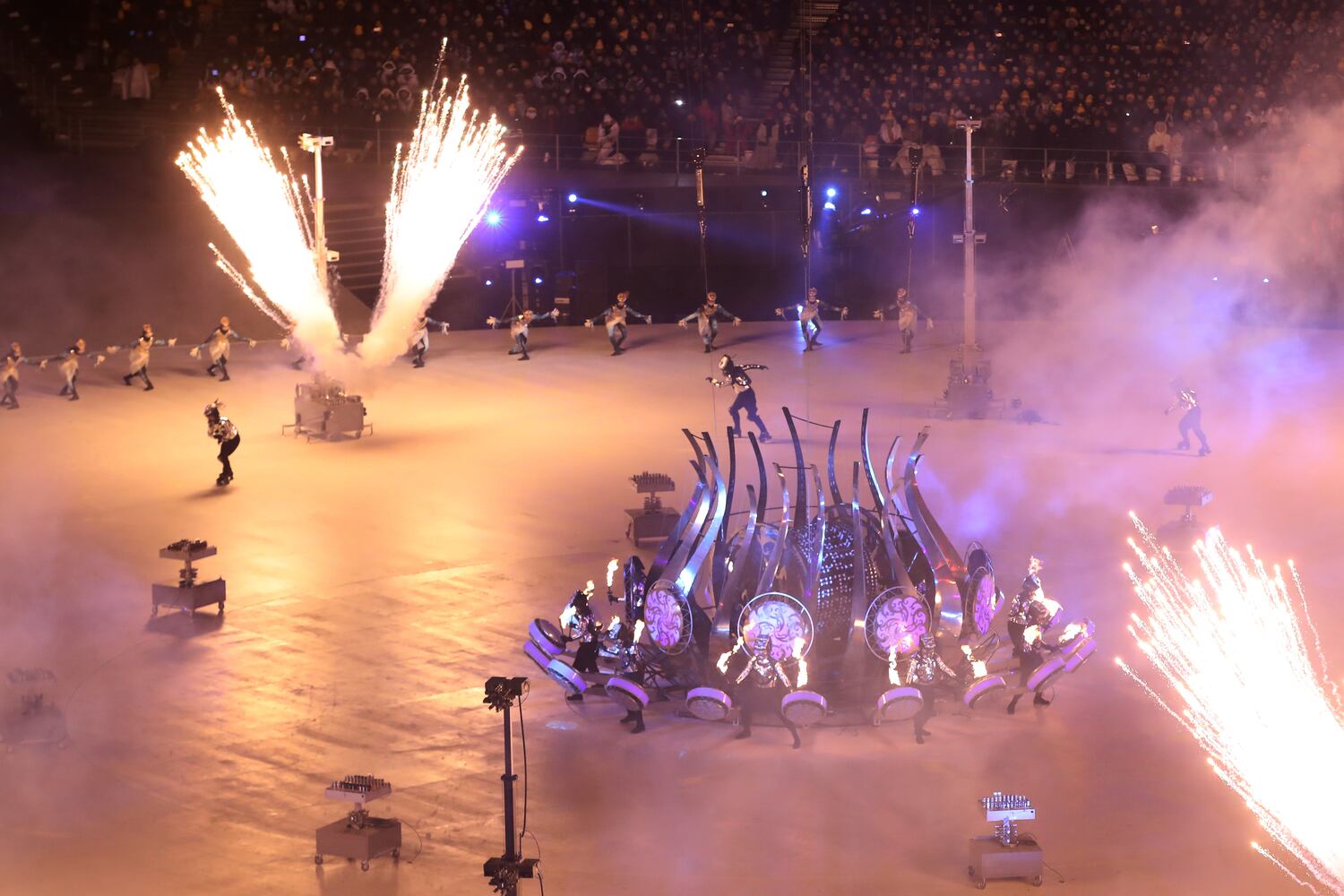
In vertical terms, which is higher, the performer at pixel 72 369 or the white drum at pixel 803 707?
the performer at pixel 72 369

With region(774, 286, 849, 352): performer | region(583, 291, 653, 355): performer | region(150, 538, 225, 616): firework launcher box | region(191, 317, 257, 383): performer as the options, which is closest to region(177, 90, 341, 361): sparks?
region(191, 317, 257, 383): performer

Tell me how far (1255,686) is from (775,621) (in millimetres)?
4708

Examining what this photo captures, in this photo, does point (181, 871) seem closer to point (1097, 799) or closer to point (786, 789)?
point (786, 789)

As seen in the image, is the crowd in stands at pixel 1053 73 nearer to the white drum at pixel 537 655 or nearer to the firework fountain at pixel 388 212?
the firework fountain at pixel 388 212

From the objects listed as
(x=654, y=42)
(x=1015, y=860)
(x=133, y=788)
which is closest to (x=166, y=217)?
(x=654, y=42)

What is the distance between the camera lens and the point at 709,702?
52.9 feet

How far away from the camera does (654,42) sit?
38781 millimetres

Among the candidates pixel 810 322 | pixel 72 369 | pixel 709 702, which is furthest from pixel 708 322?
pixel 709 702

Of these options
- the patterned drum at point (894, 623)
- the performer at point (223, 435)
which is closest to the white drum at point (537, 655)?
the patterned drum at point (894, 623)

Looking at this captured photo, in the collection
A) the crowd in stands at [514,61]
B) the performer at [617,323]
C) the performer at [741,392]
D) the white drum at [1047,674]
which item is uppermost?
the crowd in stands at [514,61]

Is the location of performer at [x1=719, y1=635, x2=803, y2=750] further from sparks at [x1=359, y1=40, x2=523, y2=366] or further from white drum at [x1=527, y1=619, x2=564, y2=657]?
sparks at [x1=359, y1=40, x2=523, y2=366]

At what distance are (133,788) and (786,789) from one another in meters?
5.70

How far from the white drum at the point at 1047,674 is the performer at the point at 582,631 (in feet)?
14.0

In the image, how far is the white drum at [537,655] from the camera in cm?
1747
